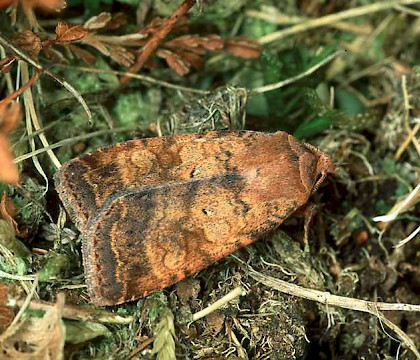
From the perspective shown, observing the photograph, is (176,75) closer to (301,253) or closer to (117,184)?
(117,184)

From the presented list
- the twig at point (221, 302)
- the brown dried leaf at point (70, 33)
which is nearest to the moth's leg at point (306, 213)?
the twig at point (221, 302)

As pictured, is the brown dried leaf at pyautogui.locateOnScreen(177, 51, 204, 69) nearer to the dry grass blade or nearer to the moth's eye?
the moth's eye

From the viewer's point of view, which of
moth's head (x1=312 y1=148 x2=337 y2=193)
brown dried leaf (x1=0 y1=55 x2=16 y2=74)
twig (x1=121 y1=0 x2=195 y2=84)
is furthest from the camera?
twig (x1=121 y1=0 x2=195 y2=84)

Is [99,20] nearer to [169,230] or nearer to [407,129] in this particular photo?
[169,230]

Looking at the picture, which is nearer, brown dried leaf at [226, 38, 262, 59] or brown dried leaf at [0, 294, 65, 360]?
brown dried leaf at [0, 294, 65, 360]

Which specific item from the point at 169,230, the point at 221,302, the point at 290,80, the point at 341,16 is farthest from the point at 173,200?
the point at 341,16

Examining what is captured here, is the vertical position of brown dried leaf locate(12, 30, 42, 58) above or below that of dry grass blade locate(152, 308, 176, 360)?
above

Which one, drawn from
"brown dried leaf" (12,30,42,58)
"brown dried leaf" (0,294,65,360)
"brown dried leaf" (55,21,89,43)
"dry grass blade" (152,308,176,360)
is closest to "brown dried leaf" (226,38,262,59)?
"brown dried leaf" (55,21,89,43)
